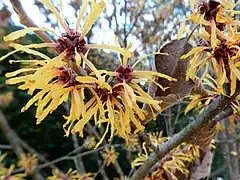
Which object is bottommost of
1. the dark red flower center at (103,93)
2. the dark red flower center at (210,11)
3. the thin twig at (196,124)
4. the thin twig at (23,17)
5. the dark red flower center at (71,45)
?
the thin twig at (196,124)

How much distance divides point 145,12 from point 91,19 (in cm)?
179

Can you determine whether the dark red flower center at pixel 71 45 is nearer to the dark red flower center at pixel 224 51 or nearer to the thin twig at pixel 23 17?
the thin twig at pixel 23 17

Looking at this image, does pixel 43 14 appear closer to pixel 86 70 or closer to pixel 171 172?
pixel 171 172

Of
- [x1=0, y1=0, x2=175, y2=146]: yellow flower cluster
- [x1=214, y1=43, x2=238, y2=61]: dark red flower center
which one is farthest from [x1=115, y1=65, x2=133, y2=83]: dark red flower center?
[x1=214, y1=43, x2=238, y2=61]: dark red flower center

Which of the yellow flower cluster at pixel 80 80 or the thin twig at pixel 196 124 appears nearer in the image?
the yellow flower cluster at pixel 80 80

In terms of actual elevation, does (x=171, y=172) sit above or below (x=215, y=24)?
below

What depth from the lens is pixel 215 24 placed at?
1.78 feet

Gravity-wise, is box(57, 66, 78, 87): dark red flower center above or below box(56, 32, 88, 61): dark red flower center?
below

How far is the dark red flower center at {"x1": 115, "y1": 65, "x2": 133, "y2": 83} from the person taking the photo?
0.54 meters

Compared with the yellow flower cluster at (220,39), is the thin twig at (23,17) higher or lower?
higher

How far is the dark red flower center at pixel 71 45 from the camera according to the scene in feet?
1.60

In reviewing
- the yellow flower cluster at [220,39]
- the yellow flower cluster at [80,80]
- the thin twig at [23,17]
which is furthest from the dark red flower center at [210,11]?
the thin twig at [23,17]

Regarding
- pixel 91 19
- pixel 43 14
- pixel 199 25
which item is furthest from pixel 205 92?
pixel 43 14

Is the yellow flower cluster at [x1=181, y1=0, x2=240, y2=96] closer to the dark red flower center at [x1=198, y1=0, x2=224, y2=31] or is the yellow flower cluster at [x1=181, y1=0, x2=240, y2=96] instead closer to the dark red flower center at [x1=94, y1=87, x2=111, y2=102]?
the dark red flower center at [x1=198, y1=0, x2=224, y2=31]
